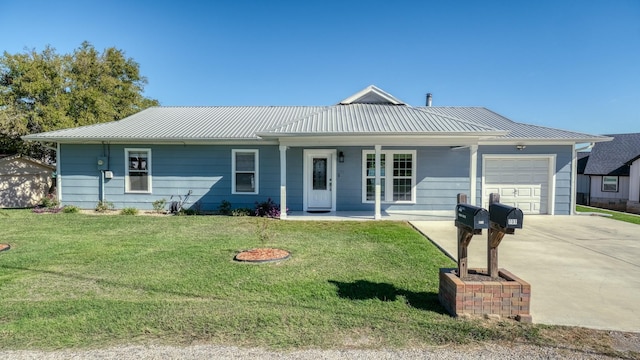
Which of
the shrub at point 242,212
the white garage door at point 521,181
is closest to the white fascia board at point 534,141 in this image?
the white garage door at point 521,181

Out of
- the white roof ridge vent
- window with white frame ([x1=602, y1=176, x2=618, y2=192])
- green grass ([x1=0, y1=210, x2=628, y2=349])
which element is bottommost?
green grass ([x1=0, y1=210, x2=628, y2=349])

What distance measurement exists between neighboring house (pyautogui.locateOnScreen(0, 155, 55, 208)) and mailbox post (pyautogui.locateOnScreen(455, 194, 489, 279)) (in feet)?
50.8

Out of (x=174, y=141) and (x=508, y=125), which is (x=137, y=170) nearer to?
(x=174, y=141)

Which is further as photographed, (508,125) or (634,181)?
(634,181)

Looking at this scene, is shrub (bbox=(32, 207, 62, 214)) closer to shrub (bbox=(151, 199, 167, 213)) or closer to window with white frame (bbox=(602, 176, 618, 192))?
shrub (bbox=(151, 199, 167, 213))

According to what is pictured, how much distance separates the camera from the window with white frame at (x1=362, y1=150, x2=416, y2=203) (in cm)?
1140

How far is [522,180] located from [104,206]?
14.2 meters

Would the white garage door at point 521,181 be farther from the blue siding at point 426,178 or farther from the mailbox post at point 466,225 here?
the mailbox post at point 466,225

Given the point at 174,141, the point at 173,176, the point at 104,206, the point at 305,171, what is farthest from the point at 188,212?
the point at 305,171

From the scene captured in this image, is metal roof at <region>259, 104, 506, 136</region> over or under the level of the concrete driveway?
over

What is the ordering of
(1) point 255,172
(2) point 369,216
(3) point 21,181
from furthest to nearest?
(3) point 21,181 < (1) point 255,172 < (2) point 369,216

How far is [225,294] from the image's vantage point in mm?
4039

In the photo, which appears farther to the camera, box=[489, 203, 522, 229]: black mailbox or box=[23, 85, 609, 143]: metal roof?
box=[23, 85, 609, 143]: metal roof

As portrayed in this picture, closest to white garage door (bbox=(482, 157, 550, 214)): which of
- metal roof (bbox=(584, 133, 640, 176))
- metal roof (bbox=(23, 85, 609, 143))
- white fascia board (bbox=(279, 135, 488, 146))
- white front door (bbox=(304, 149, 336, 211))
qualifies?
metal roof (bbox=(23, 85, 609, 143))
